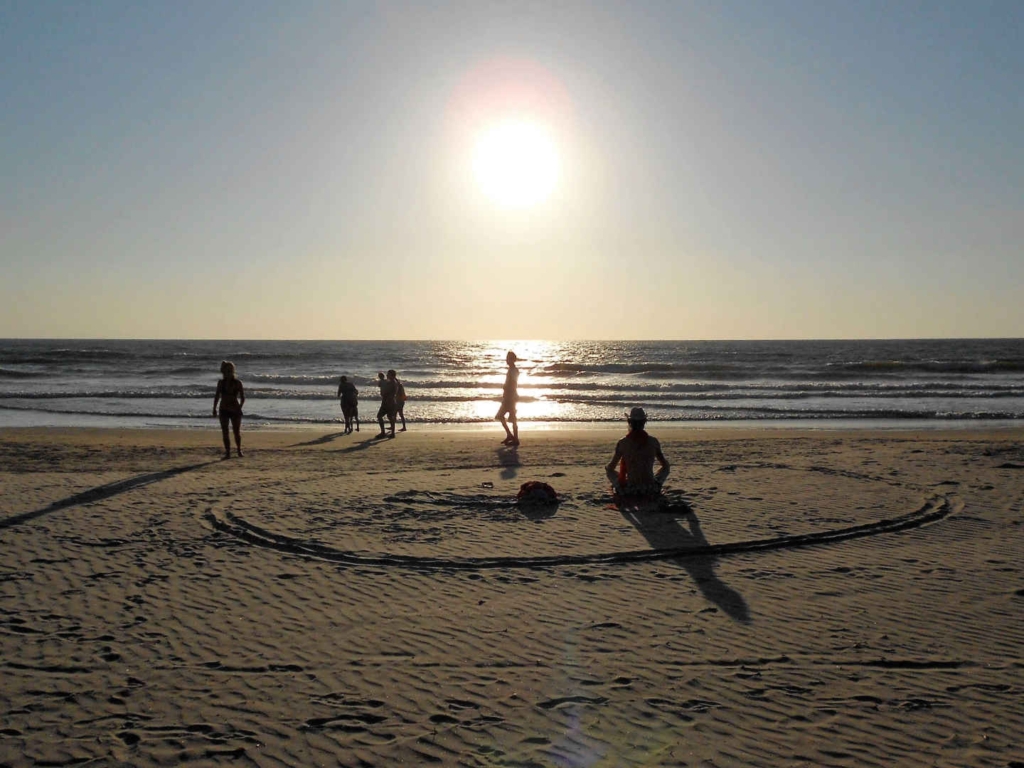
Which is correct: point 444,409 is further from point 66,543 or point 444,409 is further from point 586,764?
point 586,764

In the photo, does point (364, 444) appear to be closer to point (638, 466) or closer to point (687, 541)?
point (638, 466)

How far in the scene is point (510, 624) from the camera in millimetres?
5691

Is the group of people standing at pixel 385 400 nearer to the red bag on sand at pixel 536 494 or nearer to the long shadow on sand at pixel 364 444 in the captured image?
the long shadow on sand at pixel 364 444

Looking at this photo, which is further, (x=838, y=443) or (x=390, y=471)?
(x=838, y=443)

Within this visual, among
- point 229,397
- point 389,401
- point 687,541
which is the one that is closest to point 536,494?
point 687,541

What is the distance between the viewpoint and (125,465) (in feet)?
45.0

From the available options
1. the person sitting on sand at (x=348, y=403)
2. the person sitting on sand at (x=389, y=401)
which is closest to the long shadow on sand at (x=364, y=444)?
the person sitting on sand at (x=389, y=401)

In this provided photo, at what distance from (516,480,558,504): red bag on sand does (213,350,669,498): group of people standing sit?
2.26 ft

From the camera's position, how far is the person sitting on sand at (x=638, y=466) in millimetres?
9289

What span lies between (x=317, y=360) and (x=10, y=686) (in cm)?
6610

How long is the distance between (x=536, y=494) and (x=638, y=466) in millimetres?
1173

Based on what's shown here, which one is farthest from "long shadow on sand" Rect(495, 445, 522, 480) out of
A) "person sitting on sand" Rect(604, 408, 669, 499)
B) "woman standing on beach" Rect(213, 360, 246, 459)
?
"woman standing on beach" Rect(213, 360, 246, 459)

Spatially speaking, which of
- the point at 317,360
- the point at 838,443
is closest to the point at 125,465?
the point at 838,443

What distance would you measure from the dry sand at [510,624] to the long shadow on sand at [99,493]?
8cm
